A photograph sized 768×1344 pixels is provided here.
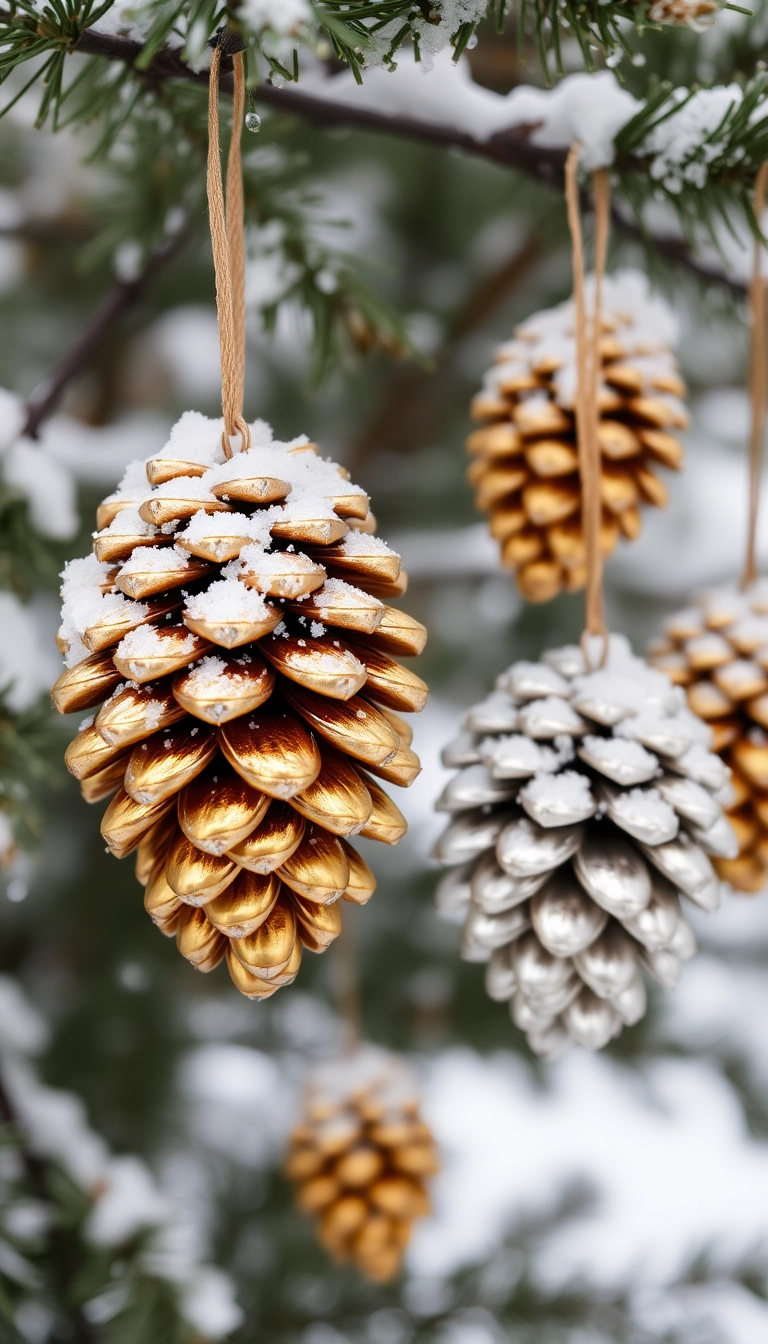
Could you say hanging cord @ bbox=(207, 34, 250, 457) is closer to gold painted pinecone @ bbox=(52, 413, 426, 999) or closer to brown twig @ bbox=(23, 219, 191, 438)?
gold painted pinecone @ bbox=(52, 413, 426, 999)

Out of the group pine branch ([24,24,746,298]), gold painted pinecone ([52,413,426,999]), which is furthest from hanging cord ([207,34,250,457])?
pine branch ([24,24,746,298])

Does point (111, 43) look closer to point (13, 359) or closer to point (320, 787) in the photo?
point (320, 787)

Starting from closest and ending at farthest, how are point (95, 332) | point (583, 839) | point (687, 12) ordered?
point (687, 12) → point (583, 839) → point (95, 332)

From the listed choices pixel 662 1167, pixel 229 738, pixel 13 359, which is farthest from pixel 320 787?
pixel 662 1167

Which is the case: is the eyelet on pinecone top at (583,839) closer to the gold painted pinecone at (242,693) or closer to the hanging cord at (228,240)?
the gold painted pinecone at (242,693)

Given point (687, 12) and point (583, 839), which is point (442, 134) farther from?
point (583, 839)

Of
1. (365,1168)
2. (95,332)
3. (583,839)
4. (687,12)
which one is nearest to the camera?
(687,12)

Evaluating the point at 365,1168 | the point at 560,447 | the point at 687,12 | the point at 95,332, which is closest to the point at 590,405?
the point at 560,447
